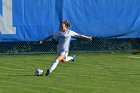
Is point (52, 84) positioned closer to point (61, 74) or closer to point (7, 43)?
point (61, 74)

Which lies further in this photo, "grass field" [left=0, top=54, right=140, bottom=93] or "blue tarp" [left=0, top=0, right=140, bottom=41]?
"blue tarp" [left=0, top=0, right=140, bottom=41]

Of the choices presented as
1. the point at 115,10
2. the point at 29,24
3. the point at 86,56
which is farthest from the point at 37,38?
the point at 115,10

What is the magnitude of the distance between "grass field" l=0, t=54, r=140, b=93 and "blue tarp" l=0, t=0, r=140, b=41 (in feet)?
3.75

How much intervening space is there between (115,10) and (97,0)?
2.80 ft

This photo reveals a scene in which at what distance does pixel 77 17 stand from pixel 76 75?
6.40m

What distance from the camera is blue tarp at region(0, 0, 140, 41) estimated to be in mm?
18516

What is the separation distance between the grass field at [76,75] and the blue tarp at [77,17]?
1.14 metres

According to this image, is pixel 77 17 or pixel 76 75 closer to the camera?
pixel 76 75

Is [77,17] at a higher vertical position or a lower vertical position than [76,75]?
higher

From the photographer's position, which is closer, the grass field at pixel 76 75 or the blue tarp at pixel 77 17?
the grass field at pixel 76 75

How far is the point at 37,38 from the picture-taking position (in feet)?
61.3

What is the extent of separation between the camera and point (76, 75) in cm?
1277

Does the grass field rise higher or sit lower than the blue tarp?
lower

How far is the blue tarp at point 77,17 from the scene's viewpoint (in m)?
18.5
